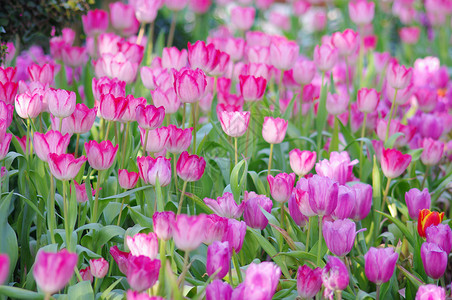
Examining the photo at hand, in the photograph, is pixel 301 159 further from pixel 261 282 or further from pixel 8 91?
pixel 8 91

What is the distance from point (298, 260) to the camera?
4.83ft

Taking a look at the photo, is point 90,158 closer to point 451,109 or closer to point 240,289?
point 240,289

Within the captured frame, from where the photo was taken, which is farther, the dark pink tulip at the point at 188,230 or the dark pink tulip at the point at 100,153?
the dark pink tulip at the point at 100,153

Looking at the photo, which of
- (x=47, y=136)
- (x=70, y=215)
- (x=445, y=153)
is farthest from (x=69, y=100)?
(x=445, y=153)

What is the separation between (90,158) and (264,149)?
3.05 feet

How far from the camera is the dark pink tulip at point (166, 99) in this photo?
159cm

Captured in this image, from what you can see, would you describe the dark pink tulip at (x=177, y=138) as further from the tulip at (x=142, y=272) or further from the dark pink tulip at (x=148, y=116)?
the tulip at (x=142, y=272)

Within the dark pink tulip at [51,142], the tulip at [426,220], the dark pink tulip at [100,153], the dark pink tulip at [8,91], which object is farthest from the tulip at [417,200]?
the dark pink tulip at [8,91]

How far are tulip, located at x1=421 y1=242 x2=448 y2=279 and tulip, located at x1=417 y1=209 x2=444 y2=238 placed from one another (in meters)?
0.11

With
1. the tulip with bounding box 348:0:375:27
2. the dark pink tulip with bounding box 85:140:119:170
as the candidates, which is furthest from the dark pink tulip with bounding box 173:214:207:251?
the tulip with bounding box 348:0:375:27

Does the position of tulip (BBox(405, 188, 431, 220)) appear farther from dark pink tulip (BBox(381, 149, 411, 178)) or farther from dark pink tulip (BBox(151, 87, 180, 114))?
dark pink tulip (BBox(151, 87, 180, 114))

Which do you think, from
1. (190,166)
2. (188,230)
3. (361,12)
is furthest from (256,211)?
(361,12)

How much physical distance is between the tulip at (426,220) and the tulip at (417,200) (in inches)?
4.5

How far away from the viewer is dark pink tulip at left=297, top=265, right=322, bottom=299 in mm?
1180
